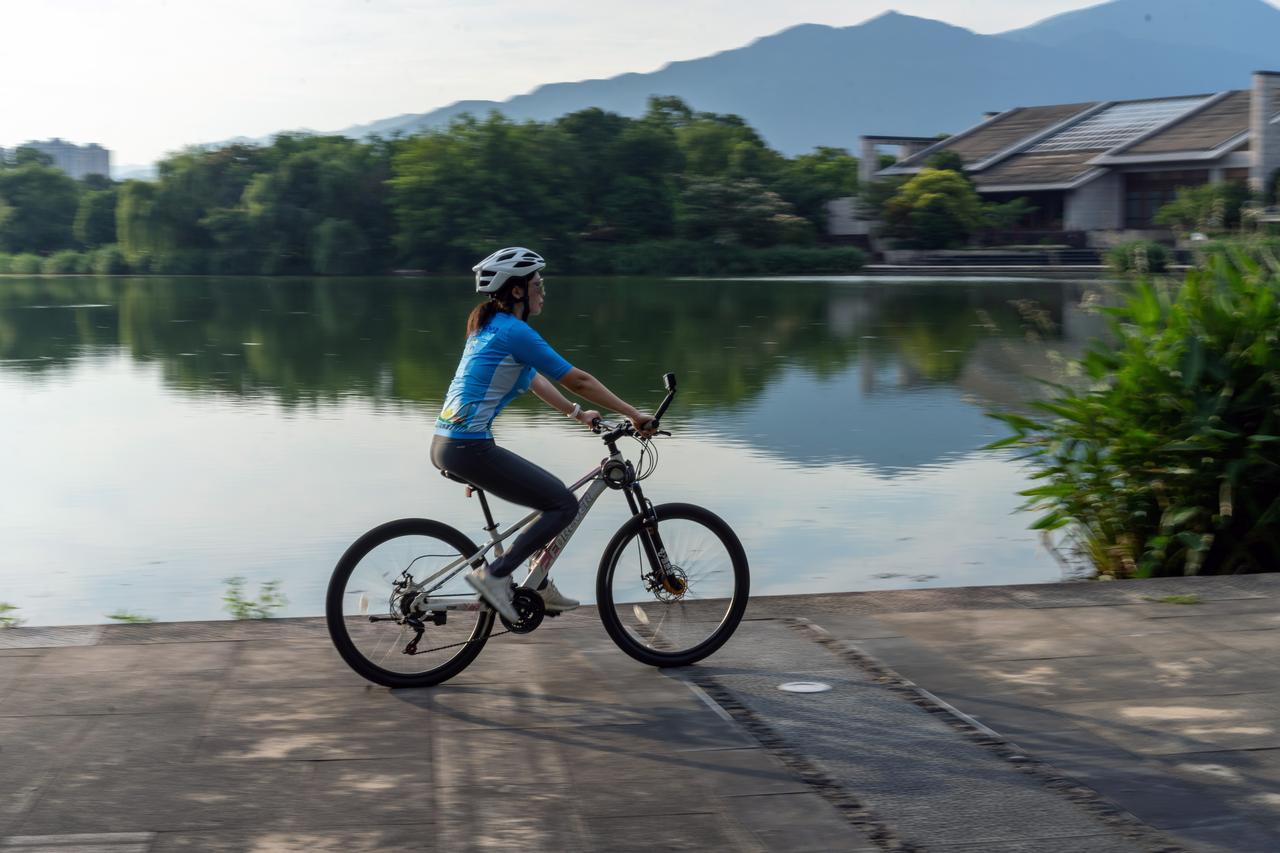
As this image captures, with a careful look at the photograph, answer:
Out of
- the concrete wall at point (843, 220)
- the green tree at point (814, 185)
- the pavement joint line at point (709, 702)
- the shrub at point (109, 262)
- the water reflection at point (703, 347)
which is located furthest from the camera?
the shrub at point (109, 262)

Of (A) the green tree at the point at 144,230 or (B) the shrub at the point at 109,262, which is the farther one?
(B) the shrub at the point at 109,262

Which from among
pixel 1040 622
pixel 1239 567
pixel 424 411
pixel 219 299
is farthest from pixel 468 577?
pixel 219 299

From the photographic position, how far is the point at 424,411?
68.7ft

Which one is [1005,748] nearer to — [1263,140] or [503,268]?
[503,268]

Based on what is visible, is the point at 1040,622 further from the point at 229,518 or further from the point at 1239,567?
the point at 229,518

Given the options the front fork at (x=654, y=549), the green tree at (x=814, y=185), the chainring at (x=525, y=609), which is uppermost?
the green tree at (x=814, y=185)

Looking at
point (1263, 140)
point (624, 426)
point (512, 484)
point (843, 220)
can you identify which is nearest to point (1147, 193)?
point (1263, 140)

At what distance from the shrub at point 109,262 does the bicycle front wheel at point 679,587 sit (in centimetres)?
8098

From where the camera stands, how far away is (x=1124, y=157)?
72062 mm

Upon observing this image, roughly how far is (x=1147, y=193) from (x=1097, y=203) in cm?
250

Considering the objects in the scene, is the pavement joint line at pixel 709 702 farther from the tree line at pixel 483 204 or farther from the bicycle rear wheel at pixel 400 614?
the tree line at pixel 483 204

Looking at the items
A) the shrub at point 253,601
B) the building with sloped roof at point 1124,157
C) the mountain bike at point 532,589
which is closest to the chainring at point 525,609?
the mountain bike at point 532,589

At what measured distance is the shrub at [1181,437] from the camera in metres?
8.67

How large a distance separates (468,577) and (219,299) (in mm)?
48943
